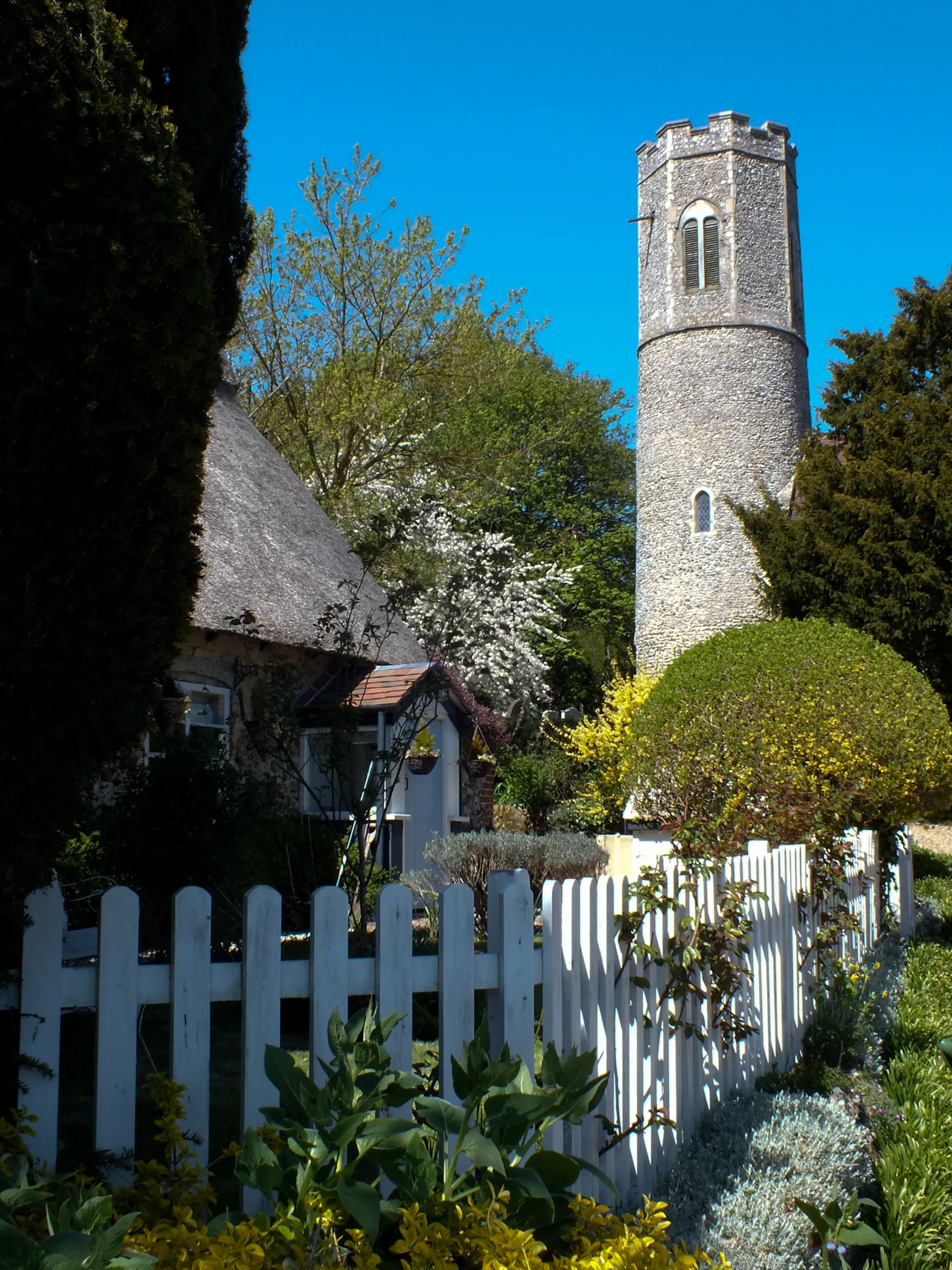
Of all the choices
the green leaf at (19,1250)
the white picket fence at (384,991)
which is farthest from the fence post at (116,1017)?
the green leaf at (19,1250)

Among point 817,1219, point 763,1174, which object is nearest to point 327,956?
point 817,1219

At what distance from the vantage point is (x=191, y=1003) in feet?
8.54

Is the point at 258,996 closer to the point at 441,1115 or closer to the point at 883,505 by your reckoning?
the point at 441,1115

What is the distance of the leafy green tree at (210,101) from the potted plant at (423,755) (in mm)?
9117

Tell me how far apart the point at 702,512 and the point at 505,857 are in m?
17.5

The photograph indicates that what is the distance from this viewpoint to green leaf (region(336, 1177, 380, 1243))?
2.01 meters

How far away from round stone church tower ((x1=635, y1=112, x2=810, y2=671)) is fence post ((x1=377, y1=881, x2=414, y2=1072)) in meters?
23.8

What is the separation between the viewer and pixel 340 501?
20.5 m

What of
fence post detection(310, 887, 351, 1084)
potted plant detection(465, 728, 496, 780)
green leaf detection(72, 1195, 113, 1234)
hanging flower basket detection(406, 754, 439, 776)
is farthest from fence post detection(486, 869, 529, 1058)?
potted plant detection(465, 728, 496, 780)

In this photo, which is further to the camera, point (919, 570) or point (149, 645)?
point (919, 570)

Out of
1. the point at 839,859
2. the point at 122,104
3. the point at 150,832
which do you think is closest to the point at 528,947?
the point at 122,104

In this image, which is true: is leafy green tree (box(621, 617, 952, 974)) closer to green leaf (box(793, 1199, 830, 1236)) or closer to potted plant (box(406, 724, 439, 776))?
potted plant (box(406, 724, 439, 776))

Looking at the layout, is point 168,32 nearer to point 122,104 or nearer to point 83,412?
point 122,104

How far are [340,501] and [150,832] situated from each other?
1505 centimetres
